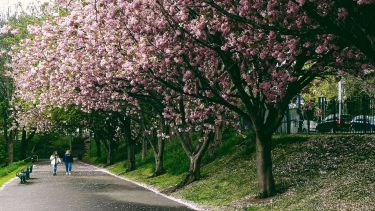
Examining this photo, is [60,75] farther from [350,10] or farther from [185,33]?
[350,10]

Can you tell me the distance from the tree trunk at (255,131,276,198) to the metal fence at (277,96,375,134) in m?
3.22

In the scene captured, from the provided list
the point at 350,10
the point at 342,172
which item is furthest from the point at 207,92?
the point at 350,10

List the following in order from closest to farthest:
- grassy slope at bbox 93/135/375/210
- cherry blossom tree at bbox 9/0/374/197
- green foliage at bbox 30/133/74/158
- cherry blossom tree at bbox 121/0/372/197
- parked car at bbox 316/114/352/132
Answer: cherry blossom tree at bbox 9/0/374/197 < cherry blossom tree at bbox 121/0/372/197 < grassy slope at bbox 93/135/375/210 < parked car at bbox 316/114/352/132 < green foliage at bbox 30/133/74/158

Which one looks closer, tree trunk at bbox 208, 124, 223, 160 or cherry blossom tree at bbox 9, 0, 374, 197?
cherry blossom tree at bbox 9, 0, 374, 197

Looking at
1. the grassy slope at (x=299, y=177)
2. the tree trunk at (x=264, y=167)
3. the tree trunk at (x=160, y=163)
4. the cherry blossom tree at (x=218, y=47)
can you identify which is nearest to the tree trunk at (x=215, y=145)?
the grassy slope at (x=299, y=177)

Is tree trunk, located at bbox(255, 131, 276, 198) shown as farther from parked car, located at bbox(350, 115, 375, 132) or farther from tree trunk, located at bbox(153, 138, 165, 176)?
tree trunk, located at bbox(153, 138, 165, 176)

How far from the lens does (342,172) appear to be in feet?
64.1

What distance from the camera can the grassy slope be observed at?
1677 cm

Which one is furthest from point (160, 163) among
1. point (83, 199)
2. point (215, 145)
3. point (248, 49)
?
point (248, 49)

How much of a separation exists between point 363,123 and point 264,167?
915cm

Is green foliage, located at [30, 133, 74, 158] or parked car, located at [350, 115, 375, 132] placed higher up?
parked car, located at [350, 115, 375, 132]

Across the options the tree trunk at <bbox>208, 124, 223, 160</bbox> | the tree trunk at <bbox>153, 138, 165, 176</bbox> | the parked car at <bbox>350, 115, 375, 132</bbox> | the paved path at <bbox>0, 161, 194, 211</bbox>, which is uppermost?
the parked car at <bbox>350, 115, 375, 132</bbox>

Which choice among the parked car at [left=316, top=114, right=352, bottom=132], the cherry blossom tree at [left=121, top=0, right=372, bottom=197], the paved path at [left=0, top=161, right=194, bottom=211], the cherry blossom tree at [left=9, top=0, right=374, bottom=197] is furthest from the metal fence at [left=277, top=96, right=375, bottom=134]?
the paved path at [left=0, top=161, right=194, bottom=211]

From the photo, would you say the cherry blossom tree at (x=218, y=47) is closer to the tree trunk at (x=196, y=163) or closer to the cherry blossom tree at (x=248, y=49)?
the cherry blossom tree at (x=248, y=49)
